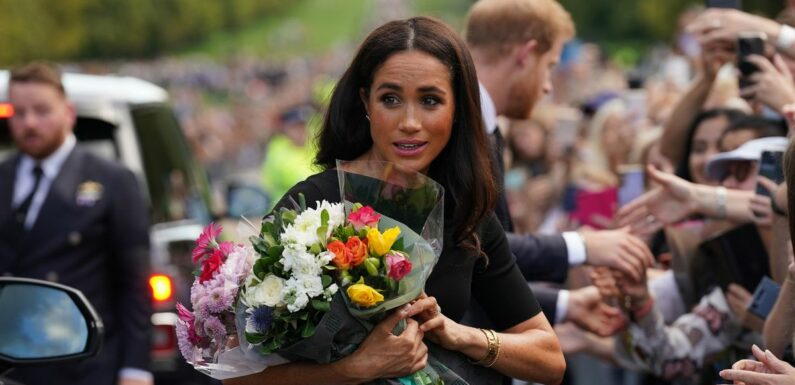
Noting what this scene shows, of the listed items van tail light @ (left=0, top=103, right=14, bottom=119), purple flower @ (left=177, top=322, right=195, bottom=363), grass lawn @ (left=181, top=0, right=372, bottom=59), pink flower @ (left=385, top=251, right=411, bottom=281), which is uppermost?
pink flower @ (left=385, top=251, right=411, bottom=281)

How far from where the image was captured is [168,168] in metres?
8.88

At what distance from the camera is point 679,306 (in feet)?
22.8

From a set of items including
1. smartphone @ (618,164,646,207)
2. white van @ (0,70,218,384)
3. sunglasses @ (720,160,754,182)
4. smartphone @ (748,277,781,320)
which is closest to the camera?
smartphone @ (748,277,781,320)

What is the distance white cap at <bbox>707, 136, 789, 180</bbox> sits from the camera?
20.1ft

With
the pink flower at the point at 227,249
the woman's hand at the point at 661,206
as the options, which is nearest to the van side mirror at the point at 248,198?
the woman's hand at the point at 661,206

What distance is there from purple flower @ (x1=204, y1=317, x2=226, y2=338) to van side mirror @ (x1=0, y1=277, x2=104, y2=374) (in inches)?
33.6

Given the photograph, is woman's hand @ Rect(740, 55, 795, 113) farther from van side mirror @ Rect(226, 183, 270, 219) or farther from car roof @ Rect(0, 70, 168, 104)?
van side mirror @ Rect(226, 183, 270, 219)

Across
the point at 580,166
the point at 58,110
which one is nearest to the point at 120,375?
→ the point at 58,110

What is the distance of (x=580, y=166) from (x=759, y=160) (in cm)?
579

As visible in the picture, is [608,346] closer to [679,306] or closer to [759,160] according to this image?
[679,306]

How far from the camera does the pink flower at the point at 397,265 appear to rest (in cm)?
363

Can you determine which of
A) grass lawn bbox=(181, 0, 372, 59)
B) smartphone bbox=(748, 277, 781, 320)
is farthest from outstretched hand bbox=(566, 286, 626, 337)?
grass lawn bbox=(181, 0, 372, 59)

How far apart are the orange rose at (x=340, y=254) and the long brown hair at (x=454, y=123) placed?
557mm

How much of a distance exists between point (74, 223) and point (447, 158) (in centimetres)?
323
